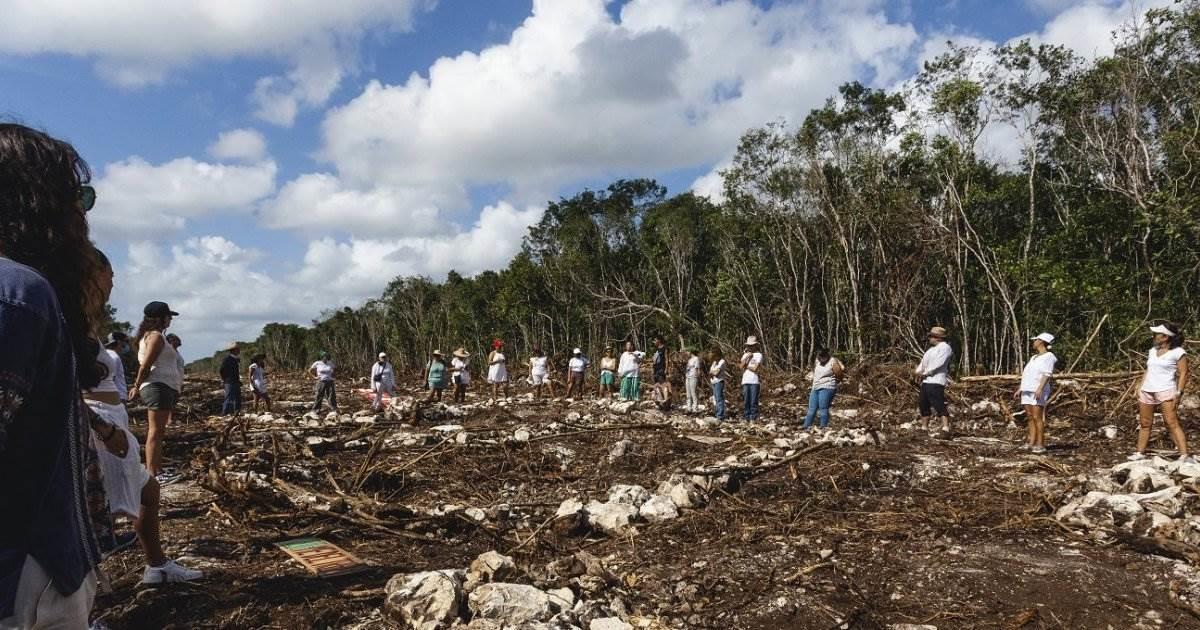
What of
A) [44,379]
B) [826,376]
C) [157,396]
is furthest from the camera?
[826,376]

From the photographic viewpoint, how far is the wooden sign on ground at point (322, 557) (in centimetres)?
388

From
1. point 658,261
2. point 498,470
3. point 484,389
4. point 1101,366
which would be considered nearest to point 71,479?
point 498,470

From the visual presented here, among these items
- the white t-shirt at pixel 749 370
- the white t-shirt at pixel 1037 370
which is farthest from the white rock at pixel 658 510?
the white t-shirt at pixel 749 370

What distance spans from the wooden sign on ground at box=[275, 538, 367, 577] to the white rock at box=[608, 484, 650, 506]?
6.18 ft

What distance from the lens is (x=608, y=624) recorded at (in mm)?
3168

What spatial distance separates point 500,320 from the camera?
39.3 m

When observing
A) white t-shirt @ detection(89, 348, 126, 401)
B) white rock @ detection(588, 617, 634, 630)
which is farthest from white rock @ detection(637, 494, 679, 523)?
white t-shirt @ detection(89, 348, 126, 401)

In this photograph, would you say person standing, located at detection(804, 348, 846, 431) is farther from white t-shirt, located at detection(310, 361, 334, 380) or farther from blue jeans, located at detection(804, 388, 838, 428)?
white t-shirt, located at detection(310, 361, 334, 380)

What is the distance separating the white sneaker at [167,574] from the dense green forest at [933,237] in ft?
47.1

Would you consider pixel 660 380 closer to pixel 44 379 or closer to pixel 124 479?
pixel 124 479

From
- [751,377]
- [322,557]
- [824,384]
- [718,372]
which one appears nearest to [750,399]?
[751,377]

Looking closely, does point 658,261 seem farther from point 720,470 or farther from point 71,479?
point 71,479

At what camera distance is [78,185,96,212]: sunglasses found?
1.36m

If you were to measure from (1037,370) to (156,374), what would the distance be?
8.13m
